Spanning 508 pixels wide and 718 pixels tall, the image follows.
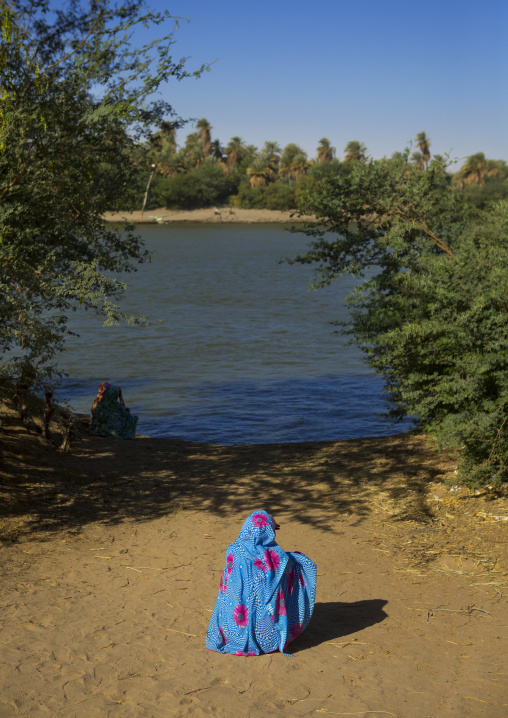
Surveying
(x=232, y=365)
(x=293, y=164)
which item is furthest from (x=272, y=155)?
(x=232, y=365)

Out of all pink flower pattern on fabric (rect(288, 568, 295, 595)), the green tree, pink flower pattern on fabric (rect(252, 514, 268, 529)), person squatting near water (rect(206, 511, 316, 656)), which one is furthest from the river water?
pink flower pattern on fabric (rect(288, 568, 295, 595))

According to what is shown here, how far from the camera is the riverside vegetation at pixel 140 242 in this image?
28.0 feet

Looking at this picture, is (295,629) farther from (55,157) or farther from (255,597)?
(55,157)

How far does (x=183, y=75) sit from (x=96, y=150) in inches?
58.3

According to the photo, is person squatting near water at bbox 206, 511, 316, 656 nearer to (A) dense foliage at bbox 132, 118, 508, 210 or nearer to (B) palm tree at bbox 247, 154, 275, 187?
(A) dense foliage at bbox 132, 118, 508, 210

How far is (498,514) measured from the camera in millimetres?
9242

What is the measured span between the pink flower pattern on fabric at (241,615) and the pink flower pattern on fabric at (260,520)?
65 centimetres

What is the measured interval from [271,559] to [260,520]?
322 mm

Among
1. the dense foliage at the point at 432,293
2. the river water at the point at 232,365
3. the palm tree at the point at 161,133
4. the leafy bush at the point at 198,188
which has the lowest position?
the river water at the point at 232,365

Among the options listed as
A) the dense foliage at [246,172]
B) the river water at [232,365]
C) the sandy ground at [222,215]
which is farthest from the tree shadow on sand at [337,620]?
the sandy ground at [222,215]

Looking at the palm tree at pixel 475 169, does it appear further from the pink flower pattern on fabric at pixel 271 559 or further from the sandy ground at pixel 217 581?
the pink flower pattern on fabric at pixel 271 559

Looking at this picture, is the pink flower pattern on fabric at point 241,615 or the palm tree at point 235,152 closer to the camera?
the pink flower pattern on fabric at point 241,615

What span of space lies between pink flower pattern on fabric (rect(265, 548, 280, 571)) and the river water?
16.9ft

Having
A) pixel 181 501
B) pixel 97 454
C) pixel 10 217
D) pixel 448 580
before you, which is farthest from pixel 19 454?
pixel 448 580
